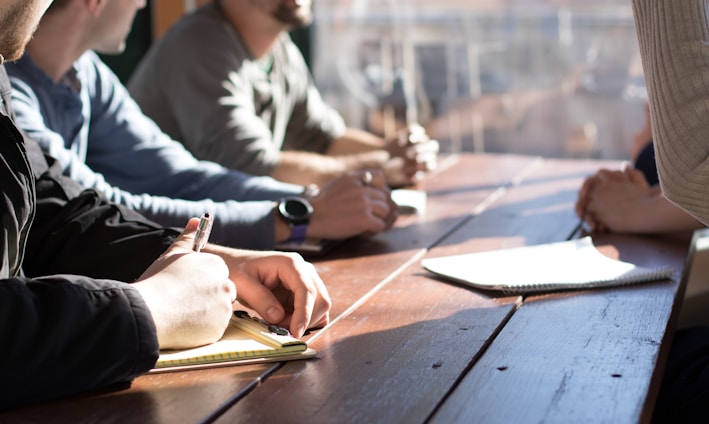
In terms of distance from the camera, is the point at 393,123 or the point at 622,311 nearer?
the point at 622,311

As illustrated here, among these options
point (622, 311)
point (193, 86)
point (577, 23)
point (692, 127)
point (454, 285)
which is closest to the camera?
point (692, 127)

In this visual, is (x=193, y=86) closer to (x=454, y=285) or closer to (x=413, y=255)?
(x=413, y=255)

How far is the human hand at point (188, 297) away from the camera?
3.37ft

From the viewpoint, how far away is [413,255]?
1648 mm

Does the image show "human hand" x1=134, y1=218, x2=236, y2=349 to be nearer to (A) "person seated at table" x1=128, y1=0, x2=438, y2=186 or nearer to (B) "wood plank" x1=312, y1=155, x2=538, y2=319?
(B) "wood plank" x1=312, y1=155, x2=538, y2=319

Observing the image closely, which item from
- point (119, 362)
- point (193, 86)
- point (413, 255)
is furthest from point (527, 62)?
point (119, 362)

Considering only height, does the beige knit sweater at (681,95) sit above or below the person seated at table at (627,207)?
above

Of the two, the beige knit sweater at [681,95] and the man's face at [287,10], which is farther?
the man's face at [287,10]

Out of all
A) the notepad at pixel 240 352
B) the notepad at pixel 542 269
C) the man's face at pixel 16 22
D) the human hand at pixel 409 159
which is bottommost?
the human hand at pixel 409 159

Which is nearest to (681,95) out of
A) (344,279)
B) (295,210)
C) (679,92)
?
(679,92)

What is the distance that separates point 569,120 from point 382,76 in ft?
3.84

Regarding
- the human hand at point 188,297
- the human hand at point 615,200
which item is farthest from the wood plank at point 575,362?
the human hand at point 615,200

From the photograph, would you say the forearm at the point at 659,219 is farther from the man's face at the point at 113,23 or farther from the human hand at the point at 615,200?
the man's face at the point at 113,23

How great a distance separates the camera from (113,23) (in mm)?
1941
